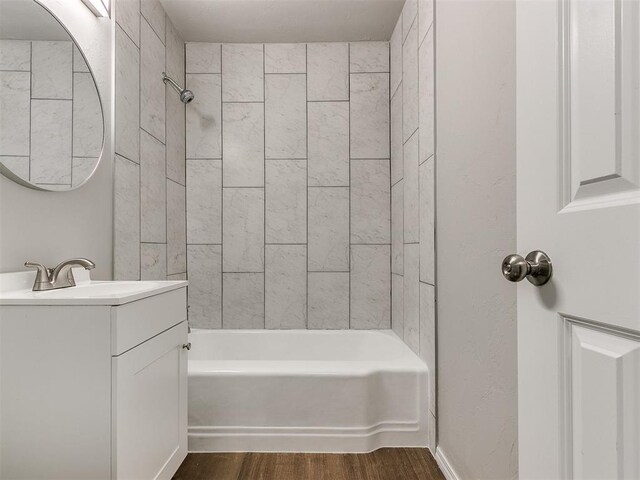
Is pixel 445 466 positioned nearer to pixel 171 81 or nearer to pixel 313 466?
pixel 313 466

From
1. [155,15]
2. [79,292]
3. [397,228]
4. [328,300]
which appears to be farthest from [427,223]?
[155,15]

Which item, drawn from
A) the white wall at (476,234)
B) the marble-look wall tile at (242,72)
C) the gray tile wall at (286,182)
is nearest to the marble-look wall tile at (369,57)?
the gray tile wall at (286,182)

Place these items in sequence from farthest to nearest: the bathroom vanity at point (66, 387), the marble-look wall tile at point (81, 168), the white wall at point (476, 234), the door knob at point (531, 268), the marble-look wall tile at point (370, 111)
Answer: the marble-look wall tile at point (370, 111) → the marble-look wall tile at point (81, 168) → the white wall at point (476, 234) → the bathroom vanity at point (66, 387) → the door knob at point (531, 268)

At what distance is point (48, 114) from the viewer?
1.40 metres

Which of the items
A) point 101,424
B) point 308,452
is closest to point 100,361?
point 101,424

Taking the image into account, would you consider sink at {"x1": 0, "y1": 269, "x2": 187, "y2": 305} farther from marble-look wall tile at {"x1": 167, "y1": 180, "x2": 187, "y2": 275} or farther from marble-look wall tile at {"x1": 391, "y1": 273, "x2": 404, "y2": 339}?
marble-look wall tile at {"x1": 391, "y1": 273, "x2": 404, "y2": 339}

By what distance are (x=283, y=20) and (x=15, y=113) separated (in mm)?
1684

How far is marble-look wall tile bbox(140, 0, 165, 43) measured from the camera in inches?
83.5

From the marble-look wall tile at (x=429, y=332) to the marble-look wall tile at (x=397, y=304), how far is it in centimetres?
42

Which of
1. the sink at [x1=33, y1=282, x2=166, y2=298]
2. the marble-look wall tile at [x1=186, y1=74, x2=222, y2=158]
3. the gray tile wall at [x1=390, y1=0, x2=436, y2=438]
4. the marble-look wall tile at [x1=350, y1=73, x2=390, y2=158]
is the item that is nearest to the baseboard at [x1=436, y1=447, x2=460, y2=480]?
the gray tile wall at [x1=390, y1=0, x2=436, y2=438]

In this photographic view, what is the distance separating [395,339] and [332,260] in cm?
65

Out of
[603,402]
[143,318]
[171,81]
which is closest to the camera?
[603,402]

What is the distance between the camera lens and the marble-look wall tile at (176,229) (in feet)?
8.02

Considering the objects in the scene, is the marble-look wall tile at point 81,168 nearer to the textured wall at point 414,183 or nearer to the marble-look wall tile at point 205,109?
the marble-look wall tile at point 205,109
